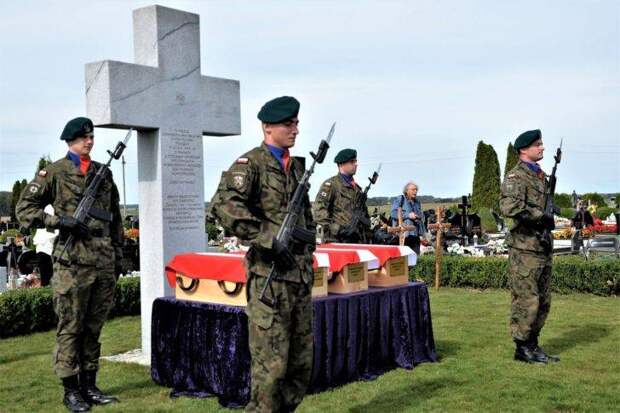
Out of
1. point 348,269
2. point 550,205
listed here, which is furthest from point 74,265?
point 550,205

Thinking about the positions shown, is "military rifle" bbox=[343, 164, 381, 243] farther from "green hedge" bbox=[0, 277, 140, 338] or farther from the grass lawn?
"green hedge" bbox=[0, 277, 140, 338]

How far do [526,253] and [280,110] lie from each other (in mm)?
3803

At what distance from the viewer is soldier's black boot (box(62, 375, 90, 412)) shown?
5977 millimetres

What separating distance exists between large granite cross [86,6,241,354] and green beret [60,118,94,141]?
1179 mm

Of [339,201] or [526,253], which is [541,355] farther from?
[339,201]

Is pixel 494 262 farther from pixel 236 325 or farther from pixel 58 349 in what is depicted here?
pixel 58 349

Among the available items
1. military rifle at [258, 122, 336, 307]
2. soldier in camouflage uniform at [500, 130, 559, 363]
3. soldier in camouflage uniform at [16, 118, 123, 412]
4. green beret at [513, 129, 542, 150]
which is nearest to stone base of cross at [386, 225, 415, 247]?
soldier in camouflage uniform at [500, 130, 559, 363]

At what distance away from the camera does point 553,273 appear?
12711 mm

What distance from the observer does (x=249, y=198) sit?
4547mm

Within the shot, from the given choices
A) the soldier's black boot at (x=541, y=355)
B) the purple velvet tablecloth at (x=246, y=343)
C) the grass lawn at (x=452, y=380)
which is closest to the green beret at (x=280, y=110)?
the purple velvet tablecloth at (x=246, y=343)

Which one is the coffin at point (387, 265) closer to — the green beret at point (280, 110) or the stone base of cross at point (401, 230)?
the green beret at point (280, 110)

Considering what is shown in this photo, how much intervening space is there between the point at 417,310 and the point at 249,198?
3.61 metres

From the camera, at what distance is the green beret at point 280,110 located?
459 centimetres

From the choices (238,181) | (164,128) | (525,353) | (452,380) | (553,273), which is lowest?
(452,380)
